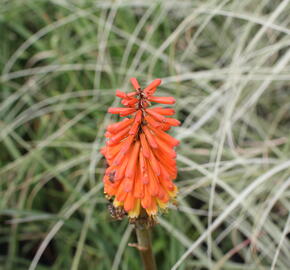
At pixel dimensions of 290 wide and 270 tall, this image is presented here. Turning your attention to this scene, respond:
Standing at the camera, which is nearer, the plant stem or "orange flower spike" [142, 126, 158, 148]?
"orange flower spike" [142, 126, 158, 148]

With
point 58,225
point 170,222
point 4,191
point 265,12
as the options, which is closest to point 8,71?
point 4,191

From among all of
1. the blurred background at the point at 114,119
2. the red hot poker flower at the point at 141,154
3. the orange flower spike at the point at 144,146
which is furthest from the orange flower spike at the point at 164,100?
the blurred background at the point at 114,119

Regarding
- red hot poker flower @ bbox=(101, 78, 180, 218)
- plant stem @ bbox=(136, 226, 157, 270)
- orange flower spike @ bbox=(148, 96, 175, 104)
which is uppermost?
orange flower spike @ bbox=(148, 96, 175, 104)

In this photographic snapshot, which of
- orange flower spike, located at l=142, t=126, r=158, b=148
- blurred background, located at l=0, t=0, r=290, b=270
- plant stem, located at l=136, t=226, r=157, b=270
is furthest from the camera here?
blurred background, located at l=0, t=0, r=290, b=270

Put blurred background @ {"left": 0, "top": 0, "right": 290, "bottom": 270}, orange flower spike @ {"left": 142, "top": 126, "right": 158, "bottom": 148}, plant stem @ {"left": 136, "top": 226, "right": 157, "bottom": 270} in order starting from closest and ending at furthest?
orange flower spike @ {"left": 142, "top": 126, "right": 158, "bottom": 148} → plant stem @ {"left": 136, "top": 226, "right": 157, "bottom": 270} → blurred background @ {"left": 0, "top": 0, "right": 290, "bottom": 270}

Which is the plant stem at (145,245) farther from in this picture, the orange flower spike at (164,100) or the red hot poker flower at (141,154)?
the orange flower spike at (164,100)

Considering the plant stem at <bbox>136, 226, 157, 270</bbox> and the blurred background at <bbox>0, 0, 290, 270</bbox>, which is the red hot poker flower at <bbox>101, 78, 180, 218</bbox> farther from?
the blurred background at <bbox>0, 0, 290, 270</bbox>

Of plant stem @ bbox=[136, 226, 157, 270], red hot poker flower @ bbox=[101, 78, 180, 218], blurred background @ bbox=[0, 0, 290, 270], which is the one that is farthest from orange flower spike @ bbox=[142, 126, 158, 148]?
blurred background @ bbox=[0, 0, 290, 270]

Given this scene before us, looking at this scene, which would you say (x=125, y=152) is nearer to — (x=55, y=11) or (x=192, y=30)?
(x=192, y=30)
